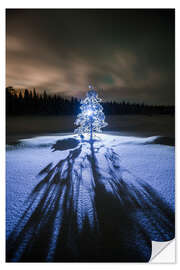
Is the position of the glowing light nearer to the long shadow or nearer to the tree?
the tree

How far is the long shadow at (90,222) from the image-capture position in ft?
9.27

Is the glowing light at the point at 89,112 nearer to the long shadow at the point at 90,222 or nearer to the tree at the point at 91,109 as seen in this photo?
the tree at the point at 91,109

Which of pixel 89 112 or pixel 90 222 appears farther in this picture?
pixel 89 112

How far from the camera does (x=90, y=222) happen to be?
131 inches

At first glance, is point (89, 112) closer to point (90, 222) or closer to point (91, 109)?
point (91, 109)

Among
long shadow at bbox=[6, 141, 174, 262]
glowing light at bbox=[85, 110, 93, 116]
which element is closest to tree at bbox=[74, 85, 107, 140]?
glowing light at bbox=[85, 110, 93, 116]

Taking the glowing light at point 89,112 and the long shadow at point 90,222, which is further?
the glowing light at point 89,112

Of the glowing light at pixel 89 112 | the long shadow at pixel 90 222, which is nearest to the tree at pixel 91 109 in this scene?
the glowing light at pixel 89 112

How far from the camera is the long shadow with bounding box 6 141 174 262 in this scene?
2.83 m

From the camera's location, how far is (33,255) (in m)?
2.78

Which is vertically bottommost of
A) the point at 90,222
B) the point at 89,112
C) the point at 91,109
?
the point at 90,222

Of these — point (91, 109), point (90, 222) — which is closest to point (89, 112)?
point (91, 109)
